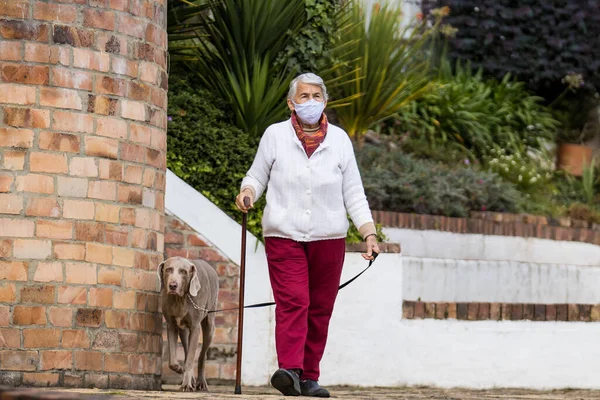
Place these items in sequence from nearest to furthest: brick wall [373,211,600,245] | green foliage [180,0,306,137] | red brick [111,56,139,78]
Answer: red brick [111,56,139,78] → green foliage [180,0,306,137] → brick wall [373,211,600,245]

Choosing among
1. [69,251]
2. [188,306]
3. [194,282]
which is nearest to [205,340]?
[188,306]

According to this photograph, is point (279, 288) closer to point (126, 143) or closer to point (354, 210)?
point (354, 210)

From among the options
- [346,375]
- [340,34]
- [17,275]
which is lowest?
[346,375]

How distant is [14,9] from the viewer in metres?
7.25

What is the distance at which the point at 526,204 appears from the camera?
1295 centimetres

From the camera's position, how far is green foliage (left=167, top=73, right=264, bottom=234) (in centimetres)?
988

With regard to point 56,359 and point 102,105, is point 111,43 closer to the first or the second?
point 102,105

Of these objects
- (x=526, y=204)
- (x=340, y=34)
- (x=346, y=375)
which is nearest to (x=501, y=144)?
(x=526, y=204)

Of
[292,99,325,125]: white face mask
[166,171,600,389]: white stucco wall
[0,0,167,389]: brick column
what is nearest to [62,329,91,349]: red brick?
[0,0,167,389]: brick column

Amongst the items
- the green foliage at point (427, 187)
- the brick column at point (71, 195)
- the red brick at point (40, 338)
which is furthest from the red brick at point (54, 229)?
the green foliage at point (427, 187)

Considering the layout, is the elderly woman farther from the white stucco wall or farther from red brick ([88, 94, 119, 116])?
the white stucco wall

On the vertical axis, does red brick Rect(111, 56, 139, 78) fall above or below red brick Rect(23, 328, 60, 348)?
above

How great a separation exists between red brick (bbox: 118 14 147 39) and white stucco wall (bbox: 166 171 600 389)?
200cm

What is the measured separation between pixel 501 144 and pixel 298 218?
25.7 ft
